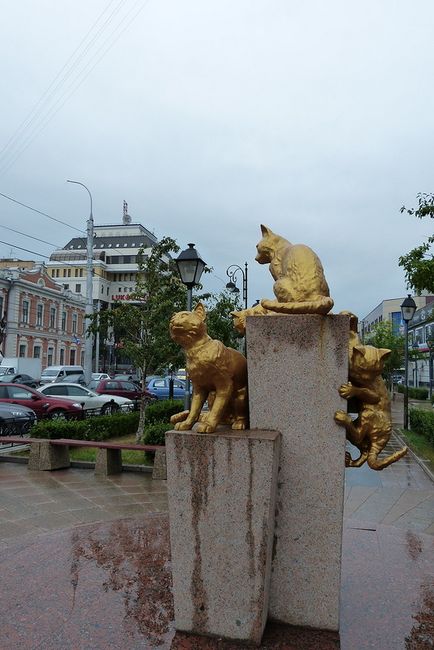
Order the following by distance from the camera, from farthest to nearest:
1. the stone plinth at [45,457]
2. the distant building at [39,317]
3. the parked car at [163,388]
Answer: the distant building at [39,317] → the parked car at [163,388] → the stone plinth at [45,457]

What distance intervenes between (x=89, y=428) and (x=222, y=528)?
984 centimetres

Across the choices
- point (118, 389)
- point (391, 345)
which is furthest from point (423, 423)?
point (391, 345)

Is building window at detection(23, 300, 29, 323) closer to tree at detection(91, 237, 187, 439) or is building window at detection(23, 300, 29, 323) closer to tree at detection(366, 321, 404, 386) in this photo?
tree at detection(366, 321, 404, 386)

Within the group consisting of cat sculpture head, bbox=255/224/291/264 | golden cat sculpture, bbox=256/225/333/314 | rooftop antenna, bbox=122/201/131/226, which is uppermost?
rooftop antenna, bbox=122/201/131/226

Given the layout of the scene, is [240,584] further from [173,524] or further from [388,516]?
[388,516]

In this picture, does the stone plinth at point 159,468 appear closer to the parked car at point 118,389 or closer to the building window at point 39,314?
the parked car at point 118,389

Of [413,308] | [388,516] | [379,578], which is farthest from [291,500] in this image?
[413,308]

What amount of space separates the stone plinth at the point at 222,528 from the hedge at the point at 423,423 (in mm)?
10933

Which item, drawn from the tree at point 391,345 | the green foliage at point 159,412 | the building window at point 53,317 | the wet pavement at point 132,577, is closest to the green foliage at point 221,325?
the green foliage at point 159,412

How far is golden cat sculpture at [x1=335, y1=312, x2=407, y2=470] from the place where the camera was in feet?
10.0

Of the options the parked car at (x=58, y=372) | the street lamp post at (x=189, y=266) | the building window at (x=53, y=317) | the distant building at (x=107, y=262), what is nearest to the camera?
the street lamp post at (x=189, y=266)

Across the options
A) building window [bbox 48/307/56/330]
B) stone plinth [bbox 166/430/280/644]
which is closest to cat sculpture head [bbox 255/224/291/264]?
stone plinth [bbox 166/430/280/644]

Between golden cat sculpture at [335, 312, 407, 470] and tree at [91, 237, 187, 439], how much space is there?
30.4ft

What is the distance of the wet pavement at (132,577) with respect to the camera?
291 centimetres
